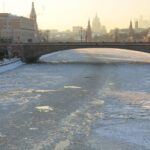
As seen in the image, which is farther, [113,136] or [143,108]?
[143,108]

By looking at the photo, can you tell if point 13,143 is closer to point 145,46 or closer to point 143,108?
point 143,108

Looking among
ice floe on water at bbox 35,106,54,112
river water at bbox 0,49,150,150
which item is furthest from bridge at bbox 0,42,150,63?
ice floe on water at bbox 35,106,54,112

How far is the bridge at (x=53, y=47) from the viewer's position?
8325cm

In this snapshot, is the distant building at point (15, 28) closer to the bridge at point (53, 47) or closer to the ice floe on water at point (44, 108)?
the bridge at point (53, 47)

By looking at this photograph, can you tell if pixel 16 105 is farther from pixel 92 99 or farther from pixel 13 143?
pixel 13 143

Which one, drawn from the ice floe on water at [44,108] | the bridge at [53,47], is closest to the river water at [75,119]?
the ice floe on water at [44,108]

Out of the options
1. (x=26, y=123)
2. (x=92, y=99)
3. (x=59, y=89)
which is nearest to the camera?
(x=26, y=123)

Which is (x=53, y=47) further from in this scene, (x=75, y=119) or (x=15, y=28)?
(x=15, y=28)

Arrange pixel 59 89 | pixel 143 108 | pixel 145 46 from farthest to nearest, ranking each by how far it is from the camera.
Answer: pixel 145 46, pixel 59 89, pixel 143 108

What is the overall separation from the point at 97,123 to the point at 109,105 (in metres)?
5.69

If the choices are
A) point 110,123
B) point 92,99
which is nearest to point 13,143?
point 110,123

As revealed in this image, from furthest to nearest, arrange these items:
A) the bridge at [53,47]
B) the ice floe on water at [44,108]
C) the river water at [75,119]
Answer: the bridge at [53,47]
the ice floe on water at [44,108]
the river water at [75,119]

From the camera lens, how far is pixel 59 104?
26.1m

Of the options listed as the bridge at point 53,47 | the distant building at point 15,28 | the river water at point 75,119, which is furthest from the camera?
the distant building at point 15,28
